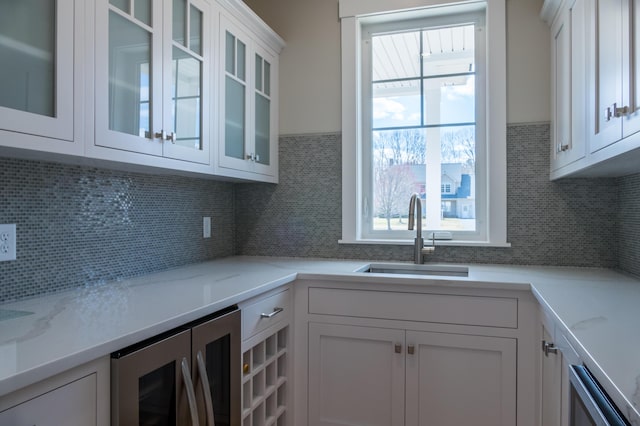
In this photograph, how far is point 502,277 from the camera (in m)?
1.89

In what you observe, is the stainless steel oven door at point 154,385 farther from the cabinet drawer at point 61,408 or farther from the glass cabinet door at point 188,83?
the glass cabinet door at point 188,83

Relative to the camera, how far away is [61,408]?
2.86 feet

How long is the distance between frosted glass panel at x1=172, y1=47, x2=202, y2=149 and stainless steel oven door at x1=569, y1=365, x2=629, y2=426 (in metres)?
1.52

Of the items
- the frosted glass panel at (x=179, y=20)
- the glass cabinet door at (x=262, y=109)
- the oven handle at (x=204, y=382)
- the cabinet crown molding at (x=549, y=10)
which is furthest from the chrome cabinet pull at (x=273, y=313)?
the cabinet crown molding at (x=549, y=10)

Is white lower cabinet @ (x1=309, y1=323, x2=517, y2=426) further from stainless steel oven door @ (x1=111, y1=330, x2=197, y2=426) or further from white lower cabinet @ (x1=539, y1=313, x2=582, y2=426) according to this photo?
stainless steel oven door @ (x1=111, y1=330, x2=197, y2=426)

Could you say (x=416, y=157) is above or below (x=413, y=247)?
above

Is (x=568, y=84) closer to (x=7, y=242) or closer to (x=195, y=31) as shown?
(x=195, y=31)

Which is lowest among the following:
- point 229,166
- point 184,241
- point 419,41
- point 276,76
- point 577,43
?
point 184,241

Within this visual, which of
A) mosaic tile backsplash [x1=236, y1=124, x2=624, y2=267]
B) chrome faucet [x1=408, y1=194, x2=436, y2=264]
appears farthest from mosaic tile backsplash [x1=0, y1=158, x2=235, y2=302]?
chrome faucet [x1=408, y1=194, x2=436, y2=264]

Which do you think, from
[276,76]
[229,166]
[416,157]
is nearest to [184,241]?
[229,166]

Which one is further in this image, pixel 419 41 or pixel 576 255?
pixel 419 41

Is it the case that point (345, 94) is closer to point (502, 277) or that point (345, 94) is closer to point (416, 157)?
point (416, 157)

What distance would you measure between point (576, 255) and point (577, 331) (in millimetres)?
1353

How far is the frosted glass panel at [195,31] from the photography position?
1790 millimetres
